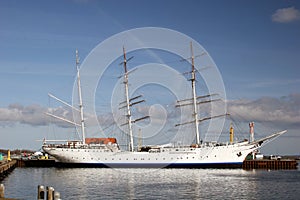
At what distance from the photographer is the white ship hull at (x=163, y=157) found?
10644 cm

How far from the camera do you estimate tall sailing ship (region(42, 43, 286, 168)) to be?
106562 millimetres

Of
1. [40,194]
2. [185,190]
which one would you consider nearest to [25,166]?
[185,190]

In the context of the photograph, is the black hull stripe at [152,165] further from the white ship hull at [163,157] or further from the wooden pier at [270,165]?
the wooden pier at [270,165]

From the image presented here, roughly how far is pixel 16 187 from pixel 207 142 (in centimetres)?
6207

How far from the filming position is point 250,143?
111312 millimetres

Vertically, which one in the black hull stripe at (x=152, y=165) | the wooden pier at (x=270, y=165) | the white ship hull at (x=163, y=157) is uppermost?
the white ship hull at (x=163, y=157)

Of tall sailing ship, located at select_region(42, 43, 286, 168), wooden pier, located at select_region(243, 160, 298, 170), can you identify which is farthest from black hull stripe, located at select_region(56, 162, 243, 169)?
wooden pier, located at select_region(243, 160, 298, 170)

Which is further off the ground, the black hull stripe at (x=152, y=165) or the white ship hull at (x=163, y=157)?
the white ship hull at (x=163, y=157)

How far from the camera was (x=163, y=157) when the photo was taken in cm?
10750

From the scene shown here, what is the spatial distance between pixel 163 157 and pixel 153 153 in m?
2.63

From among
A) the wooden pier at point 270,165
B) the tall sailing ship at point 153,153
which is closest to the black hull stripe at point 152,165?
the tall sailing ship at point 153,153

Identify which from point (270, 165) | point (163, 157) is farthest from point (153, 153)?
point (270, 165)

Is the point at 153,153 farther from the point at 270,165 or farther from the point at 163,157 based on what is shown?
the point at 270,165

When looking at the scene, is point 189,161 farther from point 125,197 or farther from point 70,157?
point 125,197
